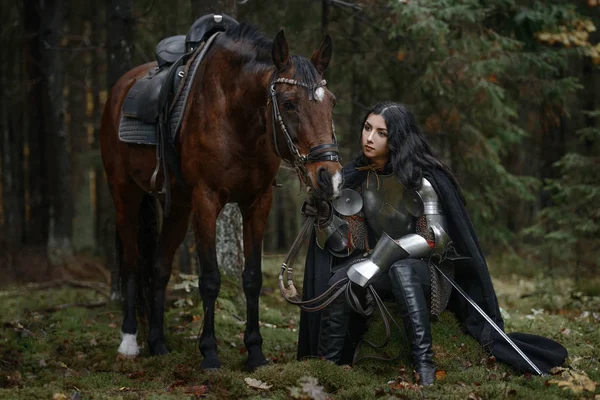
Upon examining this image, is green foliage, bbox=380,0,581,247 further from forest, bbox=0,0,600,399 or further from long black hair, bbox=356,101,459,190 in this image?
long black hair, bbox=356,101,459,190

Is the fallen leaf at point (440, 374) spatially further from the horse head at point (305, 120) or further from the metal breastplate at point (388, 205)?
the horse head at point (305, 120)

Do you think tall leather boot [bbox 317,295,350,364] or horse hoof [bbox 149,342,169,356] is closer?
tall leather boot [bbox 317,295,350,364]

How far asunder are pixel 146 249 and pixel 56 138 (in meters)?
7.95

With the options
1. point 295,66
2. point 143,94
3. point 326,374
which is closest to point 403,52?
point 143,94

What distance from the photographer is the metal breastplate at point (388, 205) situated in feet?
16.3

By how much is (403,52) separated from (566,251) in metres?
3.94

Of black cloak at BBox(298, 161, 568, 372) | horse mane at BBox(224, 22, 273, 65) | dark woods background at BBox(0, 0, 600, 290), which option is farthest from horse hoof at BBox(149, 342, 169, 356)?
horse mane at BBox(224, 22, 273, 65)

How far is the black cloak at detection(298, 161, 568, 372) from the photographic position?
192 inches

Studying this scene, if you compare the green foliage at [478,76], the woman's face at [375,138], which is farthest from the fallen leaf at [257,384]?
the green foliage at [478,76]

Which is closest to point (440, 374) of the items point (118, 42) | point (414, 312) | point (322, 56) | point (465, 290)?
point (414, 312)

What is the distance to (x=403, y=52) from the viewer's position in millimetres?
9688

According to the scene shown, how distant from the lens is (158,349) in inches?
250

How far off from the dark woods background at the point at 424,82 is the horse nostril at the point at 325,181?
3.27 metres

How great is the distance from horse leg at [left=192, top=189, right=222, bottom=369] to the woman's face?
1166 millimetres
